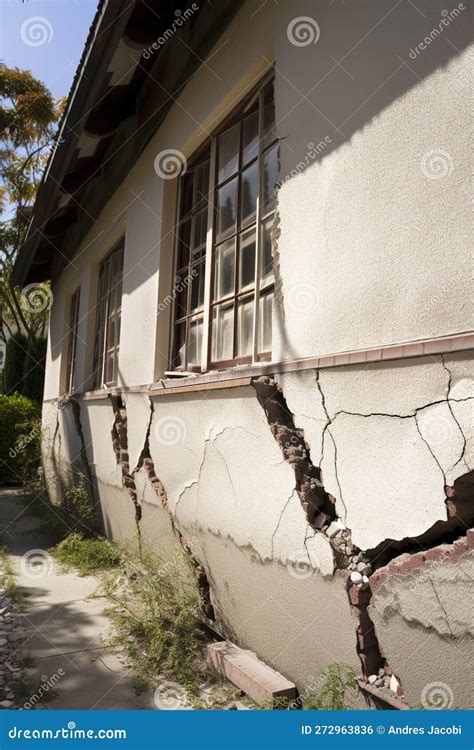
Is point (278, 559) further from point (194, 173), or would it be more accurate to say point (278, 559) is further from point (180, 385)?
point (194, 173)

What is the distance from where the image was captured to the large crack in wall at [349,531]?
74.7 inches

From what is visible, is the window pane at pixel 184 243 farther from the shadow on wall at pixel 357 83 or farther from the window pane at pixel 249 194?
the shadow on wall at pixel 357 83

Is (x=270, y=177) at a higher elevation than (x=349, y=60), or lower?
lower

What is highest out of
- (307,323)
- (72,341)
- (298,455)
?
(72,341)

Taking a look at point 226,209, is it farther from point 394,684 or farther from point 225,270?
point 394,684

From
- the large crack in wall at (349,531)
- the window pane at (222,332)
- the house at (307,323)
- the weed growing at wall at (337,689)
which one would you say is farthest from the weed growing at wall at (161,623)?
the window pane at (222,332)

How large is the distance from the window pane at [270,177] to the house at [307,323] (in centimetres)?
2

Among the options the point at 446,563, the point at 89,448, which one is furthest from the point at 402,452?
the point at 89,448

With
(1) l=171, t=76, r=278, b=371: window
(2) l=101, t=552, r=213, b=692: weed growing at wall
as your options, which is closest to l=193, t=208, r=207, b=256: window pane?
(1) l=171, t=76, r=278, b=371: window

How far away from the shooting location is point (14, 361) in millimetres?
16094

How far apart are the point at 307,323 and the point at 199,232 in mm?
1951

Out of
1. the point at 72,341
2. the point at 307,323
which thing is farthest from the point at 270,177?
the point at 72,341

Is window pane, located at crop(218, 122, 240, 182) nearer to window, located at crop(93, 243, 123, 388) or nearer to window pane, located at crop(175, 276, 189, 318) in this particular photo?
window pane, located at crop(175, 276, 189, 318)

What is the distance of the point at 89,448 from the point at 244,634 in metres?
3.84
